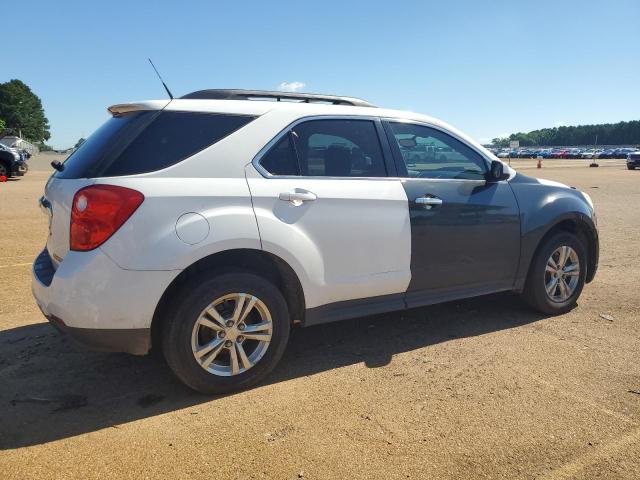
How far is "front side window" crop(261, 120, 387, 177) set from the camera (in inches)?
132

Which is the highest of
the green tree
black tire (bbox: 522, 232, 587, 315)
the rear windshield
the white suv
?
the green tree

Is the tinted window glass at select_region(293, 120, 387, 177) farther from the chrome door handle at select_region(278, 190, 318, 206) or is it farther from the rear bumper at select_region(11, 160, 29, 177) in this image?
the rear bumper at select_region(11, 160, 29, 177)

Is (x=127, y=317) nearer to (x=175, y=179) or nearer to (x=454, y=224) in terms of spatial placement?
(x=175, y=179)

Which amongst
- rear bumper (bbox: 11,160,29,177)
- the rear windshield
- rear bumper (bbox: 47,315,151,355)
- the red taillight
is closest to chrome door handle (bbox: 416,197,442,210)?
the rear windshield

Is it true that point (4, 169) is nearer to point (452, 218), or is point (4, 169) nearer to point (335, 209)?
point (335, 209)

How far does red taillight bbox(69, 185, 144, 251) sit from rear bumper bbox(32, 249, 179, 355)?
0.28 feet

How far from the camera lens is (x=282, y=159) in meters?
3.35

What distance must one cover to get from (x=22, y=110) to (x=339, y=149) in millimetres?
131852

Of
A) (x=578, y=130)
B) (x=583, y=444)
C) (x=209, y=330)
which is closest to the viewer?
(x=583, y=444)

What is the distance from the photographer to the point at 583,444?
265 cm

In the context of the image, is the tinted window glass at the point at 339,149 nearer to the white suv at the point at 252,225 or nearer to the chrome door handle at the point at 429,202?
the white suv at the point at 252,225

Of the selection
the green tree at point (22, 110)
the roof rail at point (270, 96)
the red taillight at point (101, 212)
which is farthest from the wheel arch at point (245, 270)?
the green tree at point (22, 110)

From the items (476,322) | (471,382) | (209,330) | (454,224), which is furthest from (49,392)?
(476,322)

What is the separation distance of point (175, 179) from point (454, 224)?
2.15 meters
